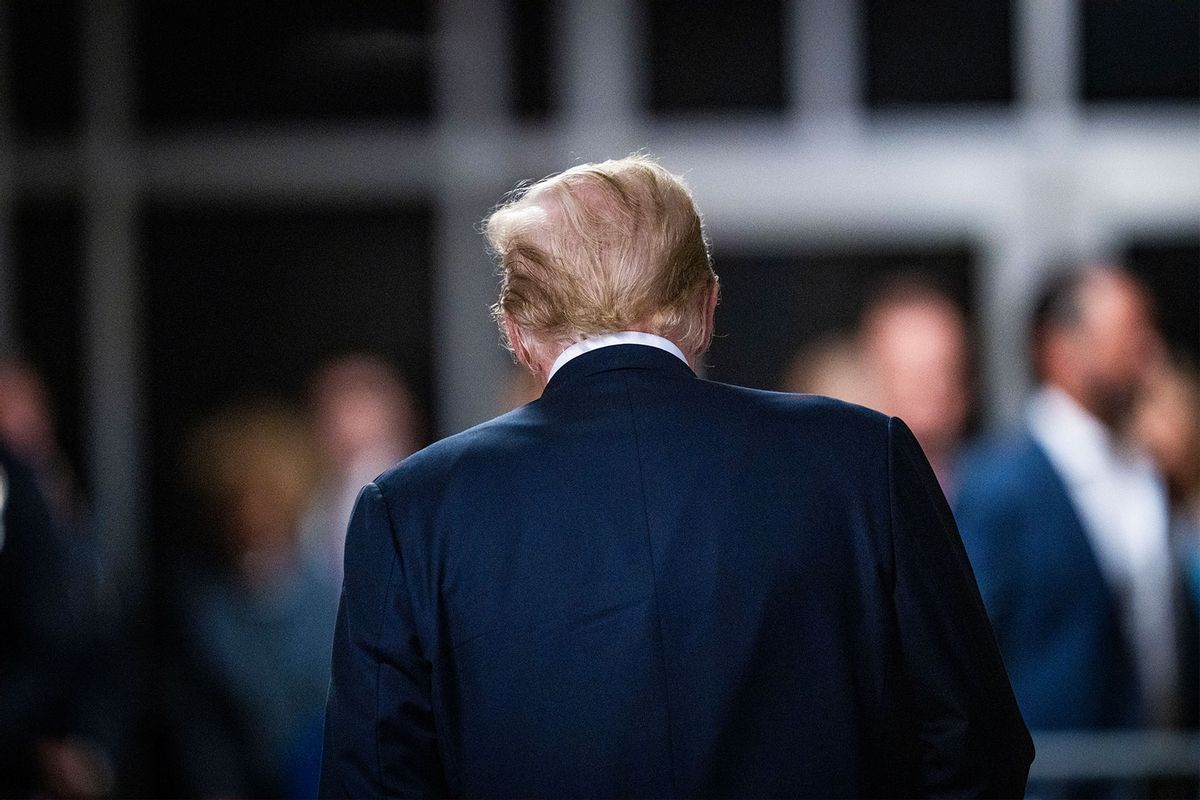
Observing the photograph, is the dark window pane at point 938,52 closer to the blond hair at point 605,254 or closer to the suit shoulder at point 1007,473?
the suit shoulder at point 1007,473

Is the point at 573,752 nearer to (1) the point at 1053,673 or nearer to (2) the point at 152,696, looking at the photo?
(1) the point at 1053,673

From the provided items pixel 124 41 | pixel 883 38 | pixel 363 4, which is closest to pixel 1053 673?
pixel 883 38

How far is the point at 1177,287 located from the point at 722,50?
1914mm

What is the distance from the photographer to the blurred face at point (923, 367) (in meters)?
5.35

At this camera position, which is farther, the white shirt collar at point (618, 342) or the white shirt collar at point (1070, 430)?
the white shirt collar at point (1070, 430)

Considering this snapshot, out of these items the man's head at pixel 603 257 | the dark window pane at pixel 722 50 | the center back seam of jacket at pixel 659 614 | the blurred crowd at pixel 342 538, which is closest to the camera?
the center back seam of jacket at pixel 659 614

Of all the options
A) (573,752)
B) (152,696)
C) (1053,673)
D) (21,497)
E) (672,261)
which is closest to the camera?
(573,752)

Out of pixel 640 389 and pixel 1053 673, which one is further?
pixel 1053 673

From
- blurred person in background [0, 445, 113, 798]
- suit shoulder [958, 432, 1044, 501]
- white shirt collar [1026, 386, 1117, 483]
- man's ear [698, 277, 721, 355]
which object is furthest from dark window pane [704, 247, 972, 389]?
man's ear [698, 277, 721, 355]

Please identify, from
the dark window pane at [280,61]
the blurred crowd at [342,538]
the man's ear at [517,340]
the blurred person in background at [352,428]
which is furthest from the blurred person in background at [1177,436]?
the man's ear at [517,340]

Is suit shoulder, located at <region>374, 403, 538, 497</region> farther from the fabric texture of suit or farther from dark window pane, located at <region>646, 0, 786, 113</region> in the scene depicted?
dark window pane, located at <region>646, 0, 786, 113</region>

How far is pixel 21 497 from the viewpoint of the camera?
328cm

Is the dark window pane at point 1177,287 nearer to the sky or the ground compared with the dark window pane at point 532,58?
nearer to the ground

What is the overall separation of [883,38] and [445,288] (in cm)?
192
